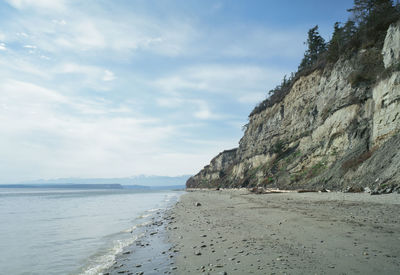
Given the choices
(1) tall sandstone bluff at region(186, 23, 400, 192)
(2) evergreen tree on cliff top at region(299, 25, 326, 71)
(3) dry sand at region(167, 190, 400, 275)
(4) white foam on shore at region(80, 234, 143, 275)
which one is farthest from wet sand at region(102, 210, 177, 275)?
(2) evergreen tree on cliff top at region(299, 25, 326, 71)

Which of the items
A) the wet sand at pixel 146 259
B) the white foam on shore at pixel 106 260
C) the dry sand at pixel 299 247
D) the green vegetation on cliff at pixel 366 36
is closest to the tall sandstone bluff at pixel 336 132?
the green vegetation on cliff at pixel 366 36

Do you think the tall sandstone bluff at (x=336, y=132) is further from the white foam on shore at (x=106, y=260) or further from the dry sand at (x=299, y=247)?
the white foam on shore at (x=106, y=260)

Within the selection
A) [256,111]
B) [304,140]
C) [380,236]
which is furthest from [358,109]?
[256,111]

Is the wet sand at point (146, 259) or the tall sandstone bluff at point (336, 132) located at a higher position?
the tall sandstone bluff at point (336, 132)

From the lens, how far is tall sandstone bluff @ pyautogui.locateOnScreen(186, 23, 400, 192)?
17906 millimetres

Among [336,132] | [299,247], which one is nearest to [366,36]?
[336,132]

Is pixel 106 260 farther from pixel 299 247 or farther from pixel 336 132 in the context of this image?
pixel 336 132

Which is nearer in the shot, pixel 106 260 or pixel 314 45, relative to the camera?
pixel 106 260

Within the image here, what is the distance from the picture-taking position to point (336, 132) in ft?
87.6

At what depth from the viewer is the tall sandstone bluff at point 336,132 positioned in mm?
17906

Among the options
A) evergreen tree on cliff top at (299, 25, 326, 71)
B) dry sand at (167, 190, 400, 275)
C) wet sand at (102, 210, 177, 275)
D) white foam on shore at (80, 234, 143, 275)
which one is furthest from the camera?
evergreen tree on cliff top at (299, 25, 326, 71)

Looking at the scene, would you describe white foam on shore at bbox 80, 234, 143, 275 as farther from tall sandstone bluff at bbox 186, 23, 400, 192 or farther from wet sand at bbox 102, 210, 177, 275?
tall sandstone bluff at bbox 186, 23, 400, 192

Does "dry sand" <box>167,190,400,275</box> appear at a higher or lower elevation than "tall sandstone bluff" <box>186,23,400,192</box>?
lower

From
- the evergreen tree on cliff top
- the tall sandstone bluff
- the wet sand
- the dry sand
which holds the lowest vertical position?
the wet sand
